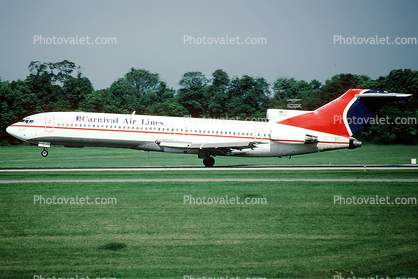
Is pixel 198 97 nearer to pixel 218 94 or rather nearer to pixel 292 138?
pixel 218 94

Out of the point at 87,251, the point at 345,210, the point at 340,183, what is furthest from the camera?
the point at 340,183

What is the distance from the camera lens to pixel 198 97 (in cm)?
10012

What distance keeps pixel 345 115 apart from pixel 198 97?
217 feet

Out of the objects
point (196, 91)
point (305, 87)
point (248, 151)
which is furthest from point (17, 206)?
point (305, 87)

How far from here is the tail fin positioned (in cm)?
3534

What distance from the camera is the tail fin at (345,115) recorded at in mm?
35344

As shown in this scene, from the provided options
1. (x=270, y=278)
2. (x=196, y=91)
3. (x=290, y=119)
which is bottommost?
(x=270, y=278)

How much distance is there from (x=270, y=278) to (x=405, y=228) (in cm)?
708

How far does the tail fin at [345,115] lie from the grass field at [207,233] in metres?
13.7

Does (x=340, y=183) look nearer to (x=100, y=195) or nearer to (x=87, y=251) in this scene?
(x=100, y=195)

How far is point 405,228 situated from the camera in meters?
14.9

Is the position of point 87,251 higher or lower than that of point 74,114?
lower

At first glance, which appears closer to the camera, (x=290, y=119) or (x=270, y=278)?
(x=270, y=278)

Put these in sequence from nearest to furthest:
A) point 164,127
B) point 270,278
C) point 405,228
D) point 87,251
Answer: point 270,278, point 87,251, point 405,228, point 164,127
